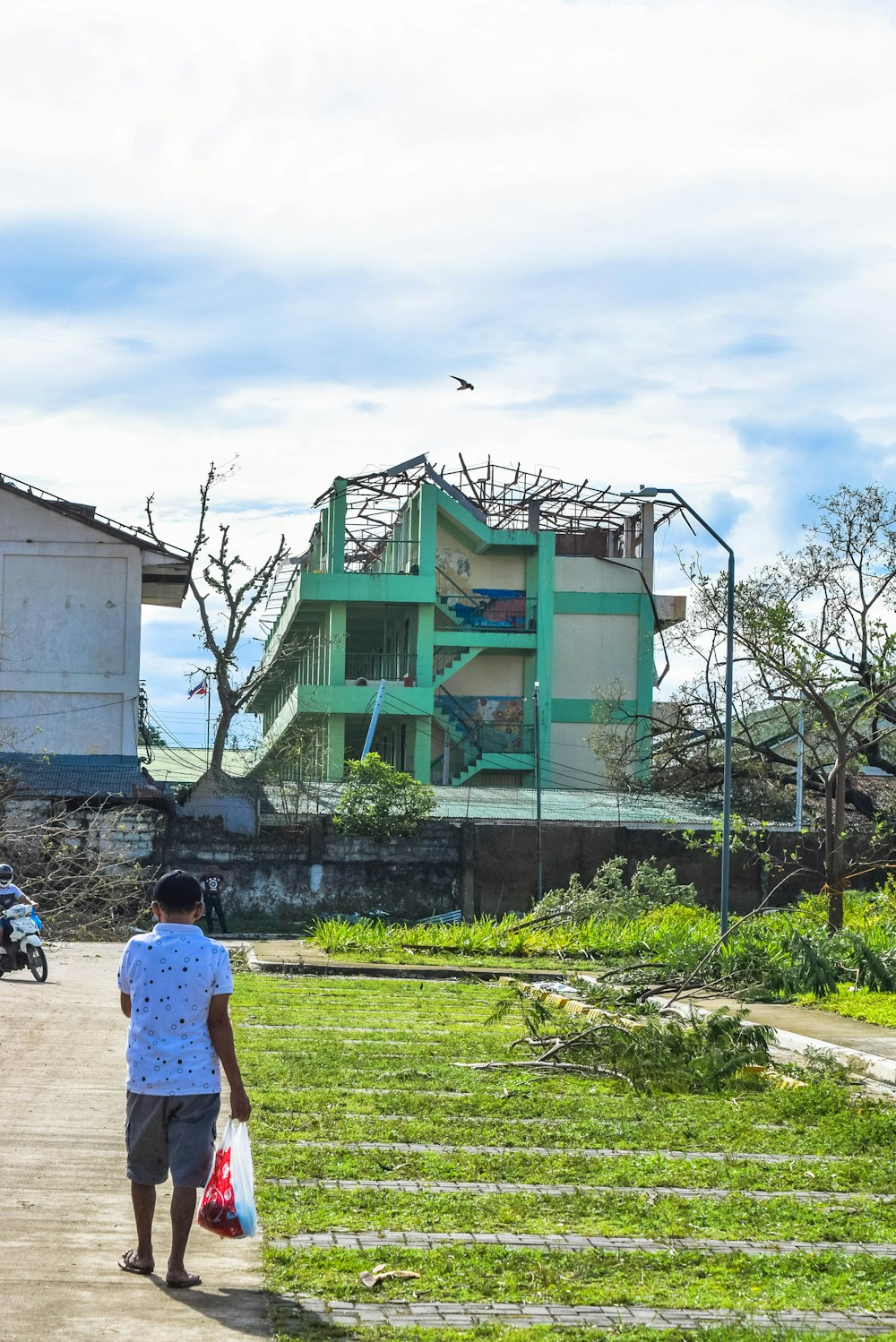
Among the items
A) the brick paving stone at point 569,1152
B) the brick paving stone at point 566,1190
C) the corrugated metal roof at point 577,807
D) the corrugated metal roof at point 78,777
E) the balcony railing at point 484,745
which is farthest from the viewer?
the balcony railing at point 484,745

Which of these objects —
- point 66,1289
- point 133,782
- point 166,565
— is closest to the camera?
point 66,1289

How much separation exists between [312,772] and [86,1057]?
34427 mm

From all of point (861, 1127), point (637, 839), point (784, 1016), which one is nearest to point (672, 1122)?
point (861, 1127)

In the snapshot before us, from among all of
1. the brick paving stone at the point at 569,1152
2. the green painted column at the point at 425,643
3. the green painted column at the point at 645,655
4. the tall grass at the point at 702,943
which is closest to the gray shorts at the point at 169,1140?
the brick paving stone at the point at 569,1152

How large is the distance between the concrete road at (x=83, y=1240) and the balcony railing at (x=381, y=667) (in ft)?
126

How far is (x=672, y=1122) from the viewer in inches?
385

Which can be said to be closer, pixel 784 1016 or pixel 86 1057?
pixel 86 1057

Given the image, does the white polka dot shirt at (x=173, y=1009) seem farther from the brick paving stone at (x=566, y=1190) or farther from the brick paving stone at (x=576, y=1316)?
the brick paving stone at (x=566, y=1190)

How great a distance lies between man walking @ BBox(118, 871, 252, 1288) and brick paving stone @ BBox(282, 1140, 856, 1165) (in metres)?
2.38

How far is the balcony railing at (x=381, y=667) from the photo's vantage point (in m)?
50.6

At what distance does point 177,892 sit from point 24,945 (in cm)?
1403

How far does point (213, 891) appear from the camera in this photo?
32.7 m

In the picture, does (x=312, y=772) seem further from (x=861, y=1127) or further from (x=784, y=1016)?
(x=861, y=1127)

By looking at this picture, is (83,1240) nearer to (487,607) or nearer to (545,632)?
(545,632)
